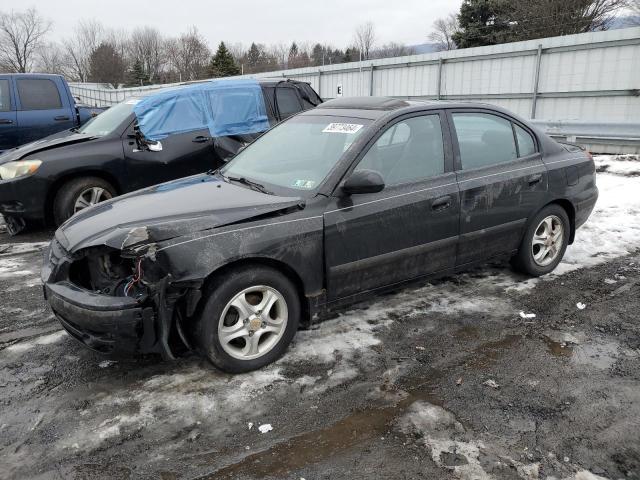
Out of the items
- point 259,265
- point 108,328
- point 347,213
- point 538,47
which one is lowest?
point 108,328

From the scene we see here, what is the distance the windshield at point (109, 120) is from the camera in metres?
6.90

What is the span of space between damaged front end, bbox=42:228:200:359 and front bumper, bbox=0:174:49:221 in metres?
3.53

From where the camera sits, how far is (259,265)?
318cm

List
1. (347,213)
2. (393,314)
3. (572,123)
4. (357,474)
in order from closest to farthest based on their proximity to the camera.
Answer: (357,474) → (347,213) → (393,314) → (572,123)

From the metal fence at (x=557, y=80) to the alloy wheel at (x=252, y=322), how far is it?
953 centimetres

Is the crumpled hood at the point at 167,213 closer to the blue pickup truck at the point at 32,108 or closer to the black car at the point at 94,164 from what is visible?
the black car at the point at 94,164

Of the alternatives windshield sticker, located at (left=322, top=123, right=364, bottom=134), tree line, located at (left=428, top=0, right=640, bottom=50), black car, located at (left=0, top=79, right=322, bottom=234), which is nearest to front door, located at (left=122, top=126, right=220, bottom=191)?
black car, located at (left=0, top=79, right=322, bottom=234)

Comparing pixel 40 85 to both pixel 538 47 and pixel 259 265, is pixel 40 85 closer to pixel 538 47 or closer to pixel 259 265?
pixel 259 265

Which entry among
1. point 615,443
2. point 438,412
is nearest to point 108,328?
point 438,412

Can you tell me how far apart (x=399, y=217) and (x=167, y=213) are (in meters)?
1.60

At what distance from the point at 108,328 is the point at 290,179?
62.2 inches

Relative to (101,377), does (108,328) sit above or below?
above

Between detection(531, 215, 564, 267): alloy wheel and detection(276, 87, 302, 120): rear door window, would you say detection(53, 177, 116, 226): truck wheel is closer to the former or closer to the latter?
detection(276, 87, 302, 120): rear door window

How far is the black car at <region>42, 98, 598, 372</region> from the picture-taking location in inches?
116
